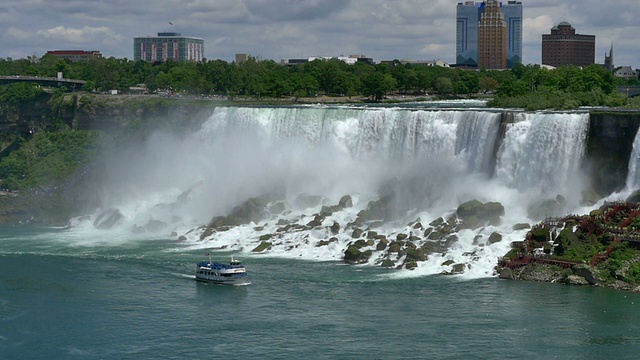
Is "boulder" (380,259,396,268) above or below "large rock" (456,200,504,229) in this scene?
below

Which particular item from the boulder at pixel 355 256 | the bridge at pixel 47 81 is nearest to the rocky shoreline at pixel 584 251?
the boulder at pixel 355 256

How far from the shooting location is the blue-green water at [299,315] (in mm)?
33625

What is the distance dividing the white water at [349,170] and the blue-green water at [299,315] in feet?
14.2

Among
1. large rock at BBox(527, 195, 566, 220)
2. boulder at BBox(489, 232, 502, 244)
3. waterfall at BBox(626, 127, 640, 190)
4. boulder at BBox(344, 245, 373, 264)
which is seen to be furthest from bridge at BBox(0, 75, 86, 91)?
waterfall at BBox(626, 127, 640, 190)

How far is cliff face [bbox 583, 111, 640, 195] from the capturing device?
50.0 metres

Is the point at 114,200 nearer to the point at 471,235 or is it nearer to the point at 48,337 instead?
the point at 471,235

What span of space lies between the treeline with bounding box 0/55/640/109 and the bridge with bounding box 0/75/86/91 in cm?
161

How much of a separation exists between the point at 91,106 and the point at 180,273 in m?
38.0

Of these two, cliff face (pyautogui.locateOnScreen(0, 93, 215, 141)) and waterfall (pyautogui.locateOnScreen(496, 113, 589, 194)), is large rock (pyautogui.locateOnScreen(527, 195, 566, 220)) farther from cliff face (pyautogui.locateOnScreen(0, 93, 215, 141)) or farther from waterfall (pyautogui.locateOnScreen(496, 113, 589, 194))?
cliff face (pyautogui.locateOnScreen(0, 93, 215, 141))

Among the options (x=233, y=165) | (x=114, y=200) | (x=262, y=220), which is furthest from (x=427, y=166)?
(x=114, y=200)

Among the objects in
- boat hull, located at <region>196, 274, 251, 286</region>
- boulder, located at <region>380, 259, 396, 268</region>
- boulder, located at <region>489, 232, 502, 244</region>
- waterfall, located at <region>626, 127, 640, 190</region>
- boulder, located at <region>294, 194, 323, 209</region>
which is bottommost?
boat hull, located at <region>196, 274, 251, 286</region>

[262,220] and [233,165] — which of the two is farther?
[233,165]

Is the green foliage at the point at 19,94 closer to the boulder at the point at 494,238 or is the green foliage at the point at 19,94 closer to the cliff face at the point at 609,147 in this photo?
the cliff face at the point at 609,147

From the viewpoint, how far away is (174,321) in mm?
36969
